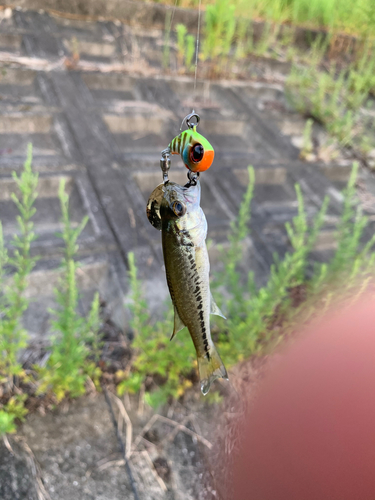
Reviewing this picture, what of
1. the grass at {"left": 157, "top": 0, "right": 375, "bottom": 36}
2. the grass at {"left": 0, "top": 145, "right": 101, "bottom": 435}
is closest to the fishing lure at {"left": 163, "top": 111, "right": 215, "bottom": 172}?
the grass at {"left": 0, "top": 145, "right": 101, "bottom": 435}

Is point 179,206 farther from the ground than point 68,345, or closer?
farther from the ground

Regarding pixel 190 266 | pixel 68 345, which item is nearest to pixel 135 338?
pixel 68 345

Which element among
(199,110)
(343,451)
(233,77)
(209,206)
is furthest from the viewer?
(233,77)

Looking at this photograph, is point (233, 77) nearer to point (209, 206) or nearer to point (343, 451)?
point (209, 206)

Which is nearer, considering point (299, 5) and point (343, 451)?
point (343, 451)

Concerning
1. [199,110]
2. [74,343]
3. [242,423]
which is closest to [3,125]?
[199,110]

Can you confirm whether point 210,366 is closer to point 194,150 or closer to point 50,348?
point 194,150

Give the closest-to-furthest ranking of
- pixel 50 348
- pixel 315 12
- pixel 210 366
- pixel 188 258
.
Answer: pixel 188 258
pixel 210 366
pixel 50 348
pixel 315 12

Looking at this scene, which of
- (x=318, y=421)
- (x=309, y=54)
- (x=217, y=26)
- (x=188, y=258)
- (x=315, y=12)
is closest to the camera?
(x=318, y=421)
